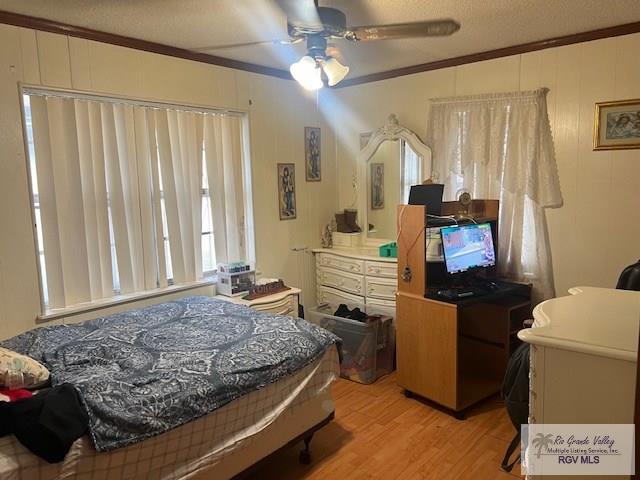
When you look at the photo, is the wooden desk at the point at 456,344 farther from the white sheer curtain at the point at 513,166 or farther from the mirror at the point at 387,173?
the mirror at the point at 387,173

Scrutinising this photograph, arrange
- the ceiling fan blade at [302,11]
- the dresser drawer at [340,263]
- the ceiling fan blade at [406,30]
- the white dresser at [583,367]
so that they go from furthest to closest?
the dresser drawer at [340,263], the ceiling fan blade at [406,30], the ceiling fan blade at [302,11], the white dresser at [583,367]

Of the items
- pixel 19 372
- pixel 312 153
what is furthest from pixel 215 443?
pixel 312 153

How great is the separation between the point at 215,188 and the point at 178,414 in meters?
2.13

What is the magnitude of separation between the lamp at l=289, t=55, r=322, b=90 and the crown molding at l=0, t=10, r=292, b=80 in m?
1.44

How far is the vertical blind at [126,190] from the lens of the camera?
283cm

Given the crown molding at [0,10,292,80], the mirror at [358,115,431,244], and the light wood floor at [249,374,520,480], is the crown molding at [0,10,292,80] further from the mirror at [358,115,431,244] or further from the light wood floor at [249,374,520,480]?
the light wood floor at [249,374,520,480]

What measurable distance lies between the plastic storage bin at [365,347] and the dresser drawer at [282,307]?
1.07ft

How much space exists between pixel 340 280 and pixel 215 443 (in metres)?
2.29

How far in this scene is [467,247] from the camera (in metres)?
3.21

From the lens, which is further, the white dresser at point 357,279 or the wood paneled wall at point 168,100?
the white dresser at point 357,279

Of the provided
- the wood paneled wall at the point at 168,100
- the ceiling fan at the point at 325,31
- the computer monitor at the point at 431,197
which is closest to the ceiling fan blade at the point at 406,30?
the ceiling fan at the point at 325,31

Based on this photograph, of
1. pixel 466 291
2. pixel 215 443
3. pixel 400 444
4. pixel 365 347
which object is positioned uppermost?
pixel 466 291

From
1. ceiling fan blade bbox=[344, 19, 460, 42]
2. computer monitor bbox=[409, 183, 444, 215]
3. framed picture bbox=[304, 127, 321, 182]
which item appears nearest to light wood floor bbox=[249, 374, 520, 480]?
computer monitor bbox=[409, 183, 444, 215]

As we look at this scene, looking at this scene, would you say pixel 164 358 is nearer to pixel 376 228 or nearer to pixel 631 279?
pixel 631 279
